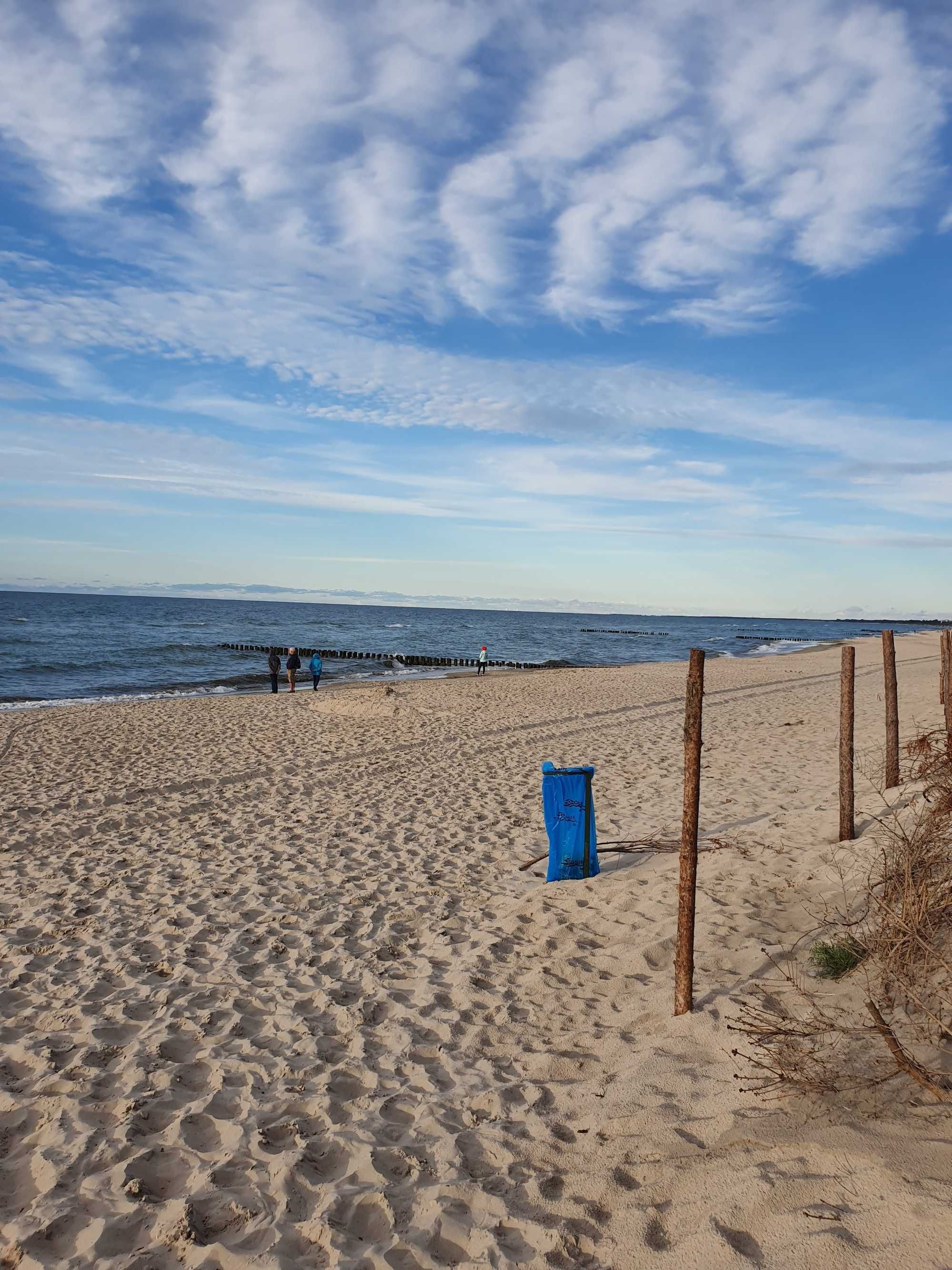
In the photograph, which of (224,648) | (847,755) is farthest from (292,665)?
(224,648)

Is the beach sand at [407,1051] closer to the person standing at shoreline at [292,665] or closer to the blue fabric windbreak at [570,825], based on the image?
the blue fabric windbreak at [570,825]

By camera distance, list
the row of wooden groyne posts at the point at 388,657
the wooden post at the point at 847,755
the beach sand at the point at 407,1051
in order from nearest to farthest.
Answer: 1. the beach sand at the point at 407,1051
2. the wooden post at the point at 847,755
3. the row of wooden groyne posts at the point at 388,657

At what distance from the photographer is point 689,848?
469 cm

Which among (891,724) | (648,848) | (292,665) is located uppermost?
(891,724)

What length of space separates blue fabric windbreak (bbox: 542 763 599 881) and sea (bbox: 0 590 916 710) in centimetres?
1935

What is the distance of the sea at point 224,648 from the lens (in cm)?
2833

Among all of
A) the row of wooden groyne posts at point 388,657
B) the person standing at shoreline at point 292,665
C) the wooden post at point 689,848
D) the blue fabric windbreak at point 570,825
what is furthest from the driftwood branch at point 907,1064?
the row of wooden groyne posts at point 388,657

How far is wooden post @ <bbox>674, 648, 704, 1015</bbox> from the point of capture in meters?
4.54

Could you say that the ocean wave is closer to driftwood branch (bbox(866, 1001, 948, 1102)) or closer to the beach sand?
the beach sand

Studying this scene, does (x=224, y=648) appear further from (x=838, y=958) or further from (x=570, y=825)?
(x=838, y=958)

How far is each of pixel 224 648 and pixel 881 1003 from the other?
155ft

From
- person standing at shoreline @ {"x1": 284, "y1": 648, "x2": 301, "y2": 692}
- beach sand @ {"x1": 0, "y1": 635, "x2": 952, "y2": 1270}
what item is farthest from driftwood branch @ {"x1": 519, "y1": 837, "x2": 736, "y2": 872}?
person standing at shoreline @ {"x1": 284, "y1": 648, "x2": 301, "y2": 692}

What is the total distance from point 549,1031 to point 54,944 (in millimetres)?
3861

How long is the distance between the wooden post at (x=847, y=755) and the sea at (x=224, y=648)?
21221mm
